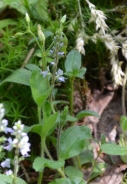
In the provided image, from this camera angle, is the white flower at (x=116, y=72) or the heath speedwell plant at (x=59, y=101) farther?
the white flower at (x=116, y=72)

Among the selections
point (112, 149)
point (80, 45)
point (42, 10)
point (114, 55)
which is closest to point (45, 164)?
point (112, 149)

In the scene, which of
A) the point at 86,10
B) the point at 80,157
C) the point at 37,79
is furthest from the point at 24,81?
the point at 86,10

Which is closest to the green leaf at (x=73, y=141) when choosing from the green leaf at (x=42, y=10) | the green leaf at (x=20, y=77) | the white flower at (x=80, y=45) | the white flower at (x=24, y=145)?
the green leaf at (x=20, y=77)

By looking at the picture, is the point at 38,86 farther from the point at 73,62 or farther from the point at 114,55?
the point at 114,55

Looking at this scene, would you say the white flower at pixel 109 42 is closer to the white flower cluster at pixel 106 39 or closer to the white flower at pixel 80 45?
the white flower cluster at pixel 106 39

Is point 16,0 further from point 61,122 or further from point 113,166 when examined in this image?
point 113,166


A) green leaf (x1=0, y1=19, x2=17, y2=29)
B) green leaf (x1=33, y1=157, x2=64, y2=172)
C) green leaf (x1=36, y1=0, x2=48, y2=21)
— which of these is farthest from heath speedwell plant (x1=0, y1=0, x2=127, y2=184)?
green leaf (x1=0, y1=19, x2=17, y2=29)
